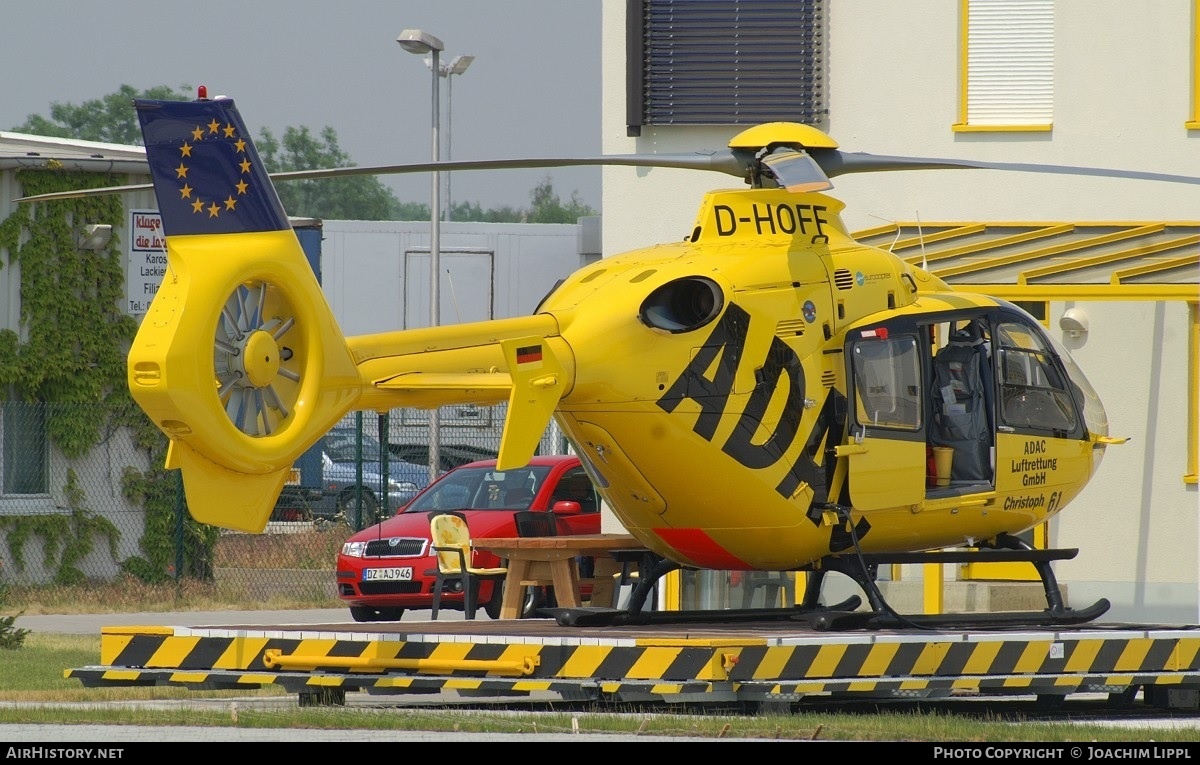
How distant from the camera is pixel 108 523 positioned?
81.9 feet

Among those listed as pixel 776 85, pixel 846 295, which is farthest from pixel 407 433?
pixel 846 295

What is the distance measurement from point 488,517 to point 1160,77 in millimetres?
9168

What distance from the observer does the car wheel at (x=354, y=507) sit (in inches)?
1067

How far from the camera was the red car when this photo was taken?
20453 mm

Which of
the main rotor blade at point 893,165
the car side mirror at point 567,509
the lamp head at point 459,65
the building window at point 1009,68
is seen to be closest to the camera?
the main rotor blade at point 893,165

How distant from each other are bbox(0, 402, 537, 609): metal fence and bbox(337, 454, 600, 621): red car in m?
2.09

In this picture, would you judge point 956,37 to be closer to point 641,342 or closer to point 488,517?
point 488,517

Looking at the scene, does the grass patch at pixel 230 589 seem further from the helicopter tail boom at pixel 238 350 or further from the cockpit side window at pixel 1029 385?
the cockpit side window at pixel 1029 385

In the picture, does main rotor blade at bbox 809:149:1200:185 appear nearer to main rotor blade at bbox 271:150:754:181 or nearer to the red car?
main rotor blade at bbox 271:150:754:181

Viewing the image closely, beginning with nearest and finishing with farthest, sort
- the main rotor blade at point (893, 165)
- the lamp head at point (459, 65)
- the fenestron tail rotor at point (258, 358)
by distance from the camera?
the fenestron tail rotor at point (258, 358) → the main rotor blade at point (893, 165) → the lamp head at point (459, 65)

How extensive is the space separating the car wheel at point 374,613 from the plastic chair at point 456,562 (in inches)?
94.7

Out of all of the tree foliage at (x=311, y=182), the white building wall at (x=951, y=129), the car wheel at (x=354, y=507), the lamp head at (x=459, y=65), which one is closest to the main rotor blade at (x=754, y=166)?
the white building wall at (x=951, y=129)

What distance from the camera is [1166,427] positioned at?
17.0 m

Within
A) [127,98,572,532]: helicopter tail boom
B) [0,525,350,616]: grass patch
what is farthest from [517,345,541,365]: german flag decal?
[0,525,350,616]: grass patch
